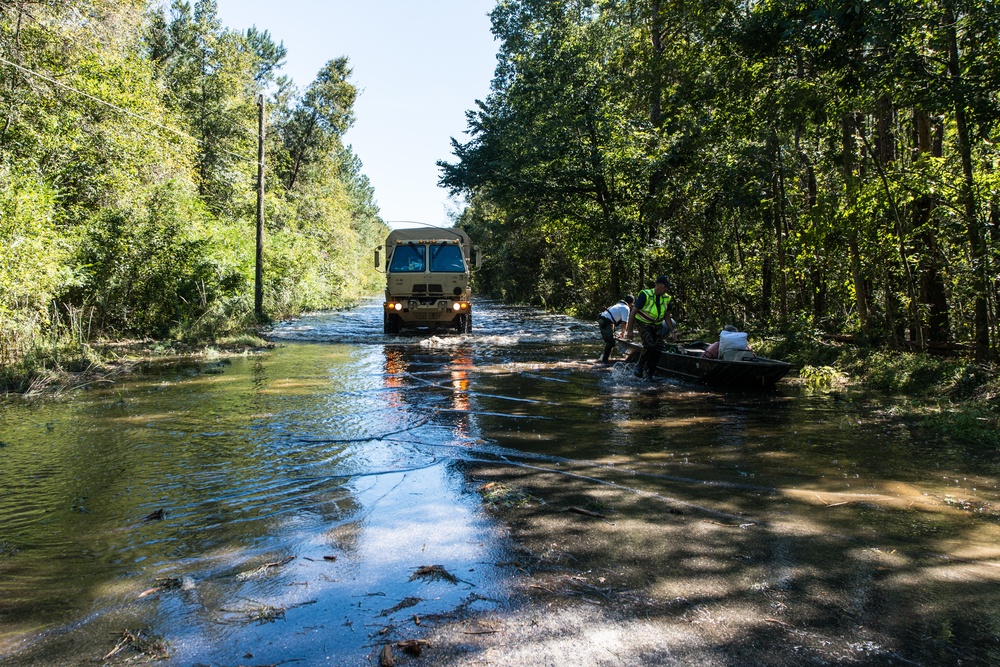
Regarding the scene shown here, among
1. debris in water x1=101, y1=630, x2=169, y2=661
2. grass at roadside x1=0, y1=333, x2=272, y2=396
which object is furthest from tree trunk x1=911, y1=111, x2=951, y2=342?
grass at roadside x1=0, y1=333, x2=272, y2=396

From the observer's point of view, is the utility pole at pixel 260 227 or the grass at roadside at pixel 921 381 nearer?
the grass at roadside at pixel 921 381

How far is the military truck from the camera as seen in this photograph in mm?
19016

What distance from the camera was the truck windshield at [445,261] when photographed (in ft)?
62.8

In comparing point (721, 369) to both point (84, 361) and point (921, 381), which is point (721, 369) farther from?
point (84, 361)

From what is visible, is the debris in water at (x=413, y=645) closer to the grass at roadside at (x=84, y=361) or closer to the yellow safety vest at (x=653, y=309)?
the yellow safety vest at (x=653, y=309)

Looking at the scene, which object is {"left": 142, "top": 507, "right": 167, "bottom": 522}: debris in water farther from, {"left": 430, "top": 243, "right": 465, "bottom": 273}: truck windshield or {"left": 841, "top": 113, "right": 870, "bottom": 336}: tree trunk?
{"left": 430, "top": 243, "right": 465, "bottom": 273}: truck windshield

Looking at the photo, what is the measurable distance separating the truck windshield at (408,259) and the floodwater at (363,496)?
321 inches

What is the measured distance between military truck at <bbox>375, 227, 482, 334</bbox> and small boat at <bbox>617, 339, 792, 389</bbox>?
313 inches

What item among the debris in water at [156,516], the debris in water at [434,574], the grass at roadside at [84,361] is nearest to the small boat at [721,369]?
the debris in water at [434,574]

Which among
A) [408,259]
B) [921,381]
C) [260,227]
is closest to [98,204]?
[260,227]

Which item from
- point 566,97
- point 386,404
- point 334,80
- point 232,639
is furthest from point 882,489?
point 334,80

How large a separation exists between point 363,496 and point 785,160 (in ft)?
43.8

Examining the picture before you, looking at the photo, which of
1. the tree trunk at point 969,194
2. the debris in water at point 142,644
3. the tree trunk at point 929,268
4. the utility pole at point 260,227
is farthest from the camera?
the utility pole at point 260,227

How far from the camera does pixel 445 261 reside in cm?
1916
